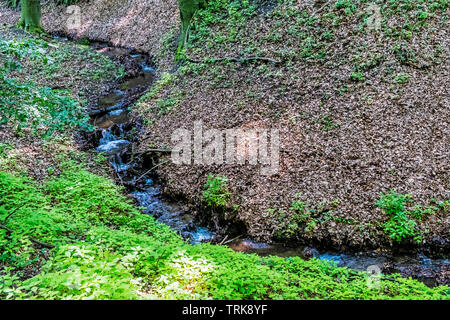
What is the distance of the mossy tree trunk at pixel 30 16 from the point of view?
1942 cm

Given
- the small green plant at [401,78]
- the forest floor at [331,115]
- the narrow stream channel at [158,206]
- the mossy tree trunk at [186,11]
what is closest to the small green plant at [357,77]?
the forest floor at [331,115]

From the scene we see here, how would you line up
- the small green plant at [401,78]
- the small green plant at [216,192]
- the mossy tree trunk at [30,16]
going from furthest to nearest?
the mossy tree trunk at [30,16] < the small green plant at [401,78] < the small green plant at [216,192]

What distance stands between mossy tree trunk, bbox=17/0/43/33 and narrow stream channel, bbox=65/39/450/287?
8.63 m

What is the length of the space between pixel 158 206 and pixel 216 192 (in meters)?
1.73

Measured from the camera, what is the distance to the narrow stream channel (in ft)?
20.7

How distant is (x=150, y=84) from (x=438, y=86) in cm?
1043

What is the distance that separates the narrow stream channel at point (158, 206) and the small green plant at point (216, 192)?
65cm

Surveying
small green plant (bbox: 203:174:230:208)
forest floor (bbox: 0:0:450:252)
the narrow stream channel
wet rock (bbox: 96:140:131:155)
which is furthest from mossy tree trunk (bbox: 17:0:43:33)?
small green plant (bbox: 203:174:230:208)

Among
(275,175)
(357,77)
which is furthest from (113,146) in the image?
(357,77)

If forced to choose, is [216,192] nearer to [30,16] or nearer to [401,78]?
[401,78]

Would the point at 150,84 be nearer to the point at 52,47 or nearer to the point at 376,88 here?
the point at 52,47

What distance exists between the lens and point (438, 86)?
8.88 m

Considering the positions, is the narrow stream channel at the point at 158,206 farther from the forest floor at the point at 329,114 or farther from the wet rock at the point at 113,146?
the forest floor at the point at 329,114
